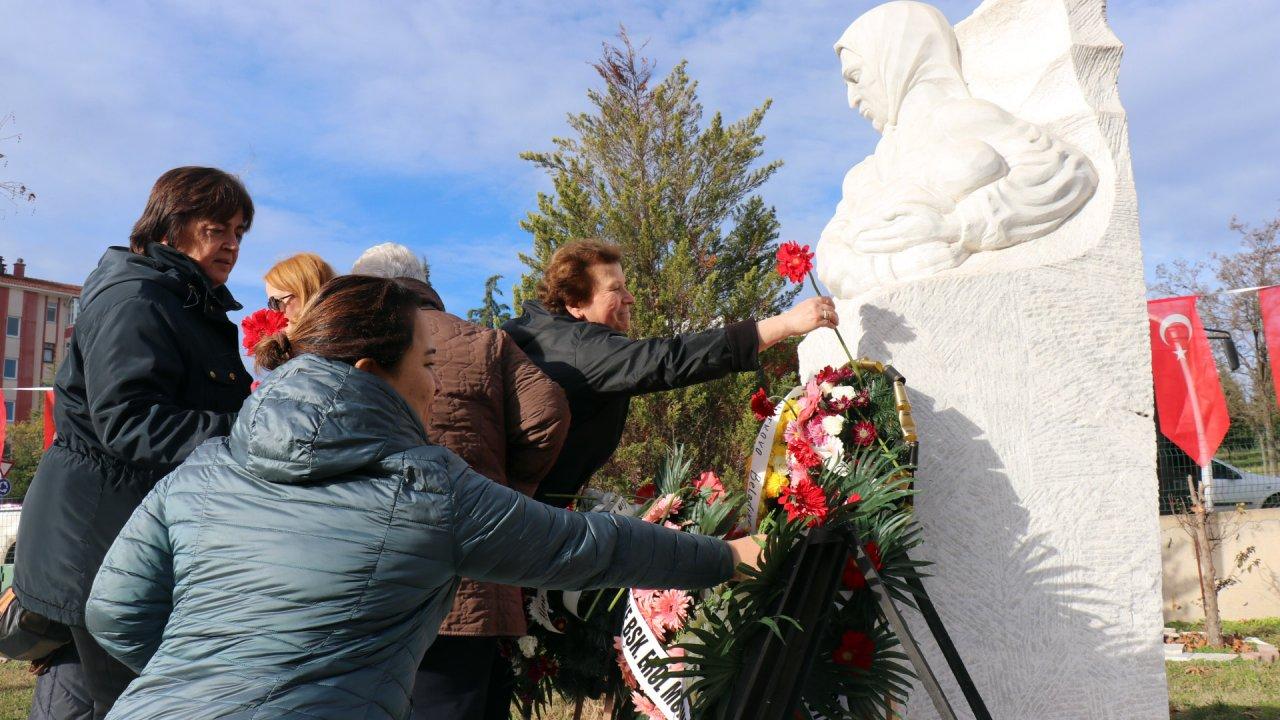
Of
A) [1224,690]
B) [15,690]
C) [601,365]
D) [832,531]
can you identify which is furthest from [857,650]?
[15,690]

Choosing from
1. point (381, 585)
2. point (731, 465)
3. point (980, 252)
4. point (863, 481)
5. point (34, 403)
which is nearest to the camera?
point (381, 585)

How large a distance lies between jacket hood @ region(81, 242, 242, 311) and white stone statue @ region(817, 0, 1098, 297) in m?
2.03

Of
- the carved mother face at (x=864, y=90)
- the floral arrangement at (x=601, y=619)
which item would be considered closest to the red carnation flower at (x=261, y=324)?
the floral arrangement at (x=601, y=619)

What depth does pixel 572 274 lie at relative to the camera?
2.89 meters

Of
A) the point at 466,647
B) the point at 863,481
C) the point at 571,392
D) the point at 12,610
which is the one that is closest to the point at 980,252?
the point at 863,481

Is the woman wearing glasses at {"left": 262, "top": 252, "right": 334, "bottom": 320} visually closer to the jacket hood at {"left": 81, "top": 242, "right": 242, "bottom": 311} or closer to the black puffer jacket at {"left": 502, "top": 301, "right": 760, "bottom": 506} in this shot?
the jacket hood at {"left": 81, "top": 242, "right": 242, "bottom": 311}

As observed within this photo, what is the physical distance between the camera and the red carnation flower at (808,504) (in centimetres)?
235

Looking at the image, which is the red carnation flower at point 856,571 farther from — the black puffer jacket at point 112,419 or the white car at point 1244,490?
the white car at point 1244,490

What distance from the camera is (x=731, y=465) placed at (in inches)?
380

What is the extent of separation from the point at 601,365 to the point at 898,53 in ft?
5.84

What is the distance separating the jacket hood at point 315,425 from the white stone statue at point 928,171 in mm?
2102

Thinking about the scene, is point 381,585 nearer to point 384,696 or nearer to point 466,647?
point 384,696

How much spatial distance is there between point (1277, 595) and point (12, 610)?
1014 centimetres

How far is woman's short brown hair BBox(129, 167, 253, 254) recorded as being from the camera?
2.24 m
